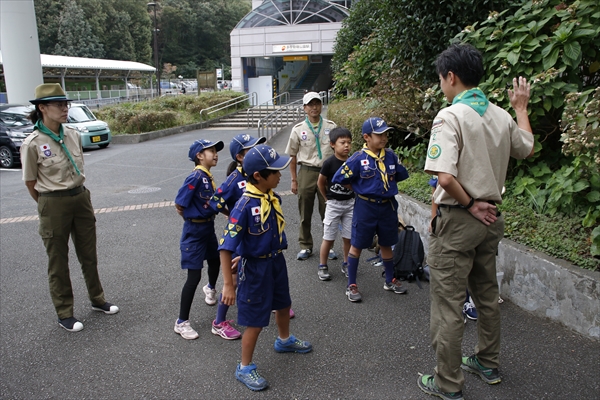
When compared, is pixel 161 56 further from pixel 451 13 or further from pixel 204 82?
pixel 451 13

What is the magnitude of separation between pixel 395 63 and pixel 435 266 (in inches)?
196

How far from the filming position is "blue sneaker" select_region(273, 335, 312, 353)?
3600 millimetres

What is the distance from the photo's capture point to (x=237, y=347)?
3.75 metres

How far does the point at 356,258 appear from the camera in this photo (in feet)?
14.6

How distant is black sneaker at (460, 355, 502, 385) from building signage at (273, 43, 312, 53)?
3039cm

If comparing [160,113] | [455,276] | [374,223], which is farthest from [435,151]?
[160,113]

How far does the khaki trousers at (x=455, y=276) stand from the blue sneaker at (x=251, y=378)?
115 centimetres

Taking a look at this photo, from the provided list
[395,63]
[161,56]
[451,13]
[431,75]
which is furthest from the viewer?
[161,56]

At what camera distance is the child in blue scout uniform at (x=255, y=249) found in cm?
307

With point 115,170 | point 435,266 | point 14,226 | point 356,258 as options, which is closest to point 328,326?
point 356,258

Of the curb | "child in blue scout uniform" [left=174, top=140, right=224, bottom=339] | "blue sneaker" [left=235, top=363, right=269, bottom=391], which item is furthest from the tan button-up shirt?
the curb

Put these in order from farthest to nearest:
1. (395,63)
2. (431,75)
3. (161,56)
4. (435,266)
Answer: (161,56) → (395,63) → (431,75) → (435,266)

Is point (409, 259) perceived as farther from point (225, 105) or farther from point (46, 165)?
point (225, 105)

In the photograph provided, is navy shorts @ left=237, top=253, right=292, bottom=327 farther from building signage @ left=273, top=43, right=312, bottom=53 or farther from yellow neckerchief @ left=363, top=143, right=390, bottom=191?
building signage @ left=273, top=43, right=312, bottom=53
